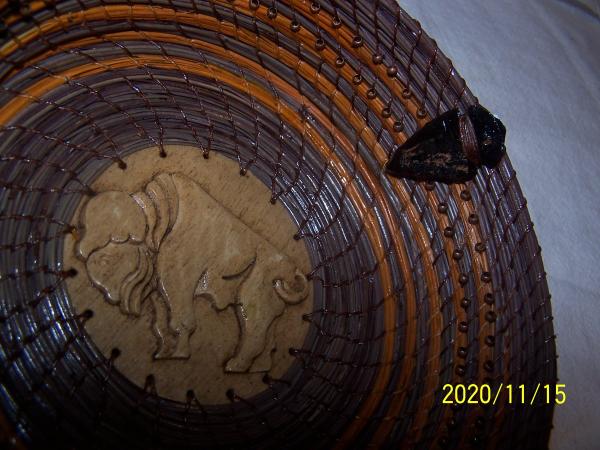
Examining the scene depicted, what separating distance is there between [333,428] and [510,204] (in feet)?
1.21

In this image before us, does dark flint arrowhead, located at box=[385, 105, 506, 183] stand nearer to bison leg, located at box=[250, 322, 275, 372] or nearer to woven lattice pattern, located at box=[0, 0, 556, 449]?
woven lattice pattern, located at box=[0, 0, 556, 449]

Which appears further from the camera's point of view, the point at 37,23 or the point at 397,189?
the point at 397,189

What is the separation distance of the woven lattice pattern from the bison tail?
0.02m

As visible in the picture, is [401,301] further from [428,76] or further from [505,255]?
[428,76]

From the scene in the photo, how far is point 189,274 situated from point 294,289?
14cm

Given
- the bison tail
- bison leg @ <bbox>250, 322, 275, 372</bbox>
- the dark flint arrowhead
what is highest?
the dark flint arrowhead

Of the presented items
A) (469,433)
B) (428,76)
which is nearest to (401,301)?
(469,433)

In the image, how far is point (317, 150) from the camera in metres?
0.77

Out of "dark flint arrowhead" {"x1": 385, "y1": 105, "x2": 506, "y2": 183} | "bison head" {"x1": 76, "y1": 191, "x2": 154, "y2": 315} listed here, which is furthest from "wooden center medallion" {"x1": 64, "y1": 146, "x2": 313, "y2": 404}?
"dark flint arrowhead" {"x1": 385, "y1": 105, "x2": 506, "y2": 183}

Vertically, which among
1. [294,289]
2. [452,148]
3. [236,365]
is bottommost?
[236,365]

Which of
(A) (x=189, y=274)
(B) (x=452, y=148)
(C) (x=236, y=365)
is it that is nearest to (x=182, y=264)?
(A) (x=189, y=274)
